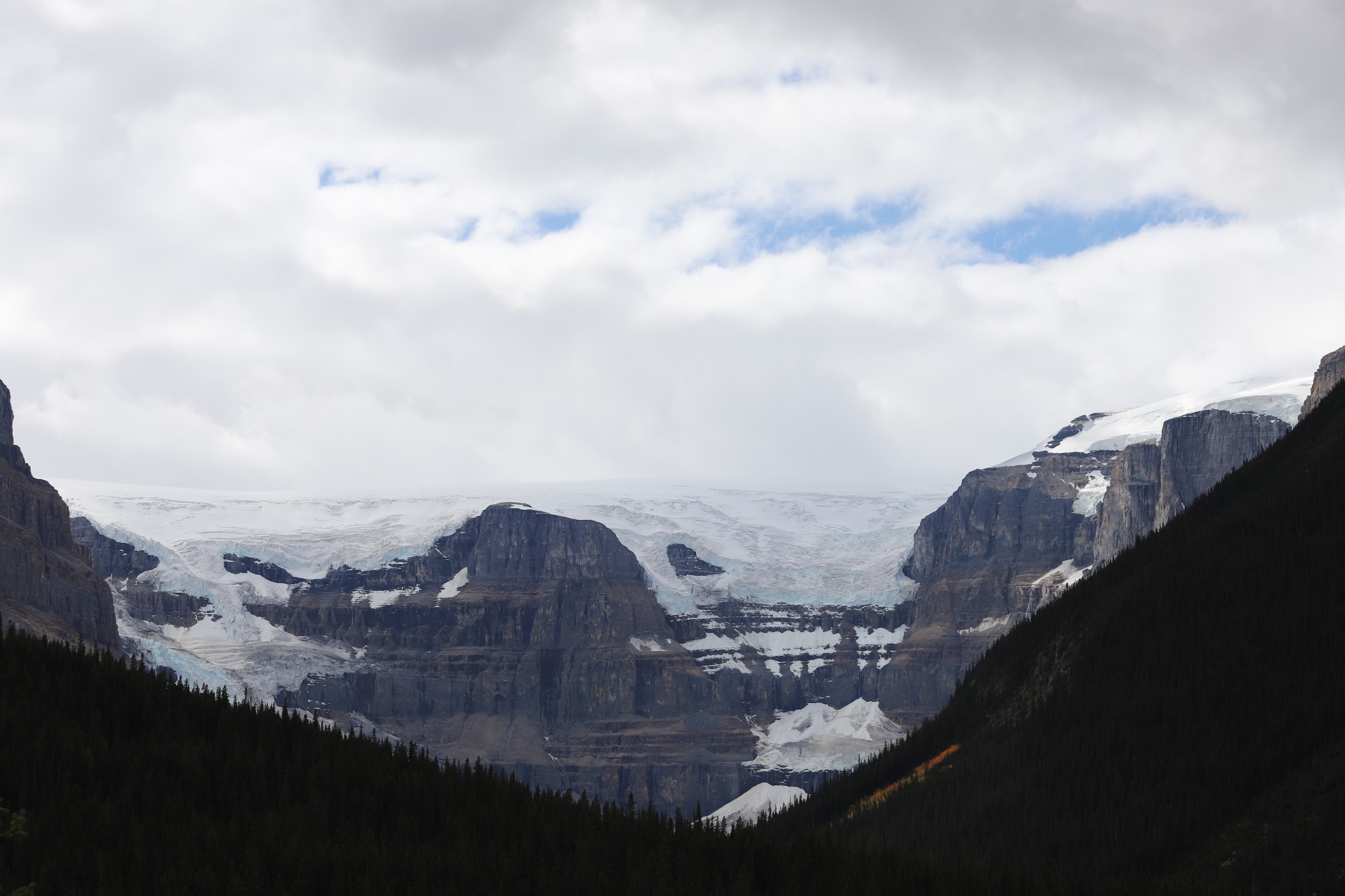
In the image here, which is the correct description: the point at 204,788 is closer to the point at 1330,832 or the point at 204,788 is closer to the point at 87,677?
the point at 87,677

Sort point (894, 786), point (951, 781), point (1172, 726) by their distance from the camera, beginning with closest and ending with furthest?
point (1172, 726), point (951, 781), point (894, 786)

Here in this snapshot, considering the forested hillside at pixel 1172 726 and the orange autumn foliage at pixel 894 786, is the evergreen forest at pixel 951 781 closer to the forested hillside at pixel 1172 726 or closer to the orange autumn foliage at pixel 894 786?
the forested hillside at pixel 1172 726

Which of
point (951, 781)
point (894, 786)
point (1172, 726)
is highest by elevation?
point (1172, 726)

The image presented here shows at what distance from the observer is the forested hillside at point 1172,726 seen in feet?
409

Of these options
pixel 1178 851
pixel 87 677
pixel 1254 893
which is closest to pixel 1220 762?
pixel 1178 851

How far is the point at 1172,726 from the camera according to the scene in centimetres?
14850

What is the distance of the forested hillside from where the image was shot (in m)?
125

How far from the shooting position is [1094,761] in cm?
15025

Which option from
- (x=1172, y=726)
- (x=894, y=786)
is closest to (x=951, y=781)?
(x=894, y=786)

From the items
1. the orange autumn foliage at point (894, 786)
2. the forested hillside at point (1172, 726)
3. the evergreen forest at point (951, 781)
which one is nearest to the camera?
the evergreen forest at point (951, 781)

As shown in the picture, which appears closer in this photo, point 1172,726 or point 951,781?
point 1172,726

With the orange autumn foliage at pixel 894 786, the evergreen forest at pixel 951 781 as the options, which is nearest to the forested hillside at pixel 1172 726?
the evergreen forest at pixel 951 781

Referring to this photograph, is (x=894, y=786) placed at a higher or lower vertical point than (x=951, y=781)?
lower

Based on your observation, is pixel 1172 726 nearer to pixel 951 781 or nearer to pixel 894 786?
pixel 951 781
